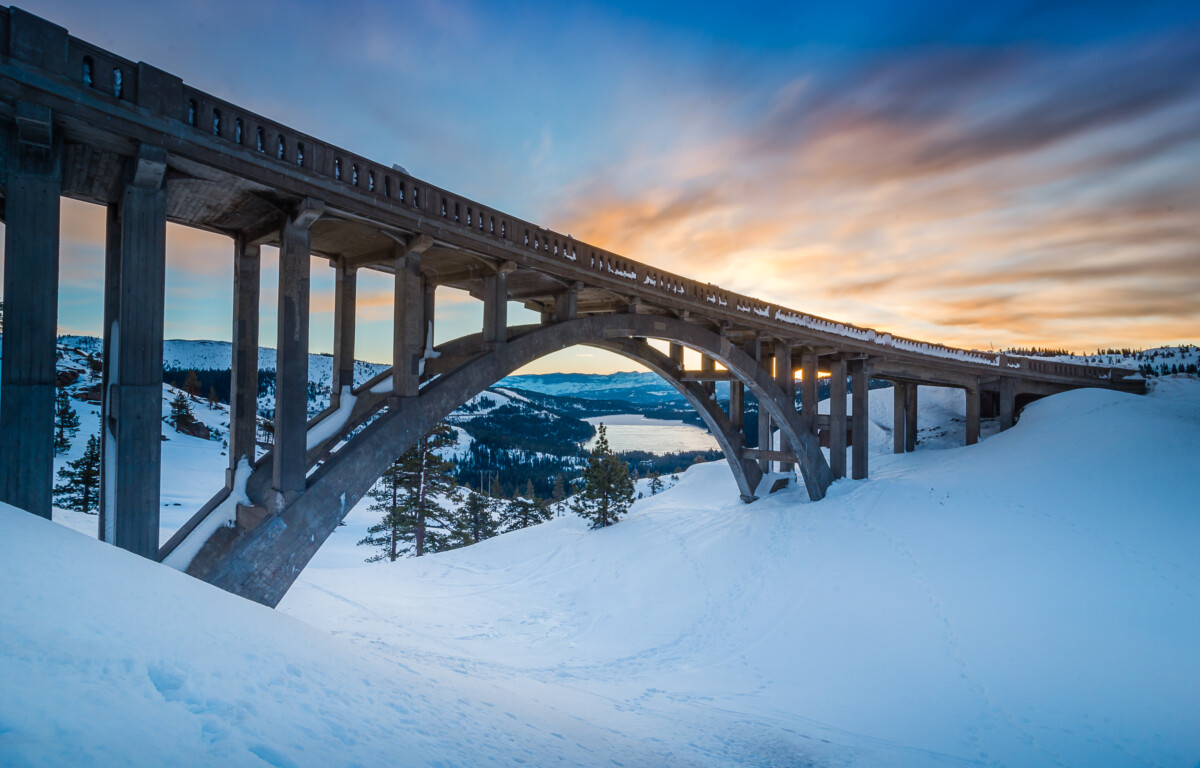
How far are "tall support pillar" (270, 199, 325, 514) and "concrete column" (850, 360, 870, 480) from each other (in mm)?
19923

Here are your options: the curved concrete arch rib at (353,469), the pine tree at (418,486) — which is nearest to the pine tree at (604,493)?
the pine tree at (418,486)

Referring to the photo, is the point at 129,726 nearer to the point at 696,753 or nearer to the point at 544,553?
the point at 696,753

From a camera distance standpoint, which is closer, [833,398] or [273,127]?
[273,127]

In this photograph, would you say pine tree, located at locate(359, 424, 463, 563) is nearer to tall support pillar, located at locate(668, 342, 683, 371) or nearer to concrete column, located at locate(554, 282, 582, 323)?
tall support pillar, located at locate(668, 342, 683, 371)

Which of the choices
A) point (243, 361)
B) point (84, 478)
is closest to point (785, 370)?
point (243, 361)

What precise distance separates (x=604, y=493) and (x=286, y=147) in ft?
60.5

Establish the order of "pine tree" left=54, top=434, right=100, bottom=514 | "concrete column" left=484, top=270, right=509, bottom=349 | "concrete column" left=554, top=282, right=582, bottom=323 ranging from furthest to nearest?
"pine tree" left=54, top=434, right=100, bottom=514, "concrete column" left=554, top=282, right=582, bottom=323, "concrete column" left=484, top=270, right=509, bottom=349

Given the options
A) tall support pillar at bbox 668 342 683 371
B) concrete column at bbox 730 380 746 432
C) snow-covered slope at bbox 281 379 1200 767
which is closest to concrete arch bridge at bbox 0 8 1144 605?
snow-covered slope at bbox 281 379 1200 767

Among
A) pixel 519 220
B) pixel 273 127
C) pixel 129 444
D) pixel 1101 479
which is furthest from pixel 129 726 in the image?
pixel 1101 479

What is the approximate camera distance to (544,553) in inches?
771

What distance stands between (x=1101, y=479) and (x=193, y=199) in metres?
23.6

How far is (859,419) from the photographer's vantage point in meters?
21.8

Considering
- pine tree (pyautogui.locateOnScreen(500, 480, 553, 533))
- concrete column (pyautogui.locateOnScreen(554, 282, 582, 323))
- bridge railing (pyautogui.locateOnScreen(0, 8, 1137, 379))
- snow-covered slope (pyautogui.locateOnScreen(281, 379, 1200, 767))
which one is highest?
bridge railing (pyautogui.locateOnScreen(0, 8, 1137, 379))

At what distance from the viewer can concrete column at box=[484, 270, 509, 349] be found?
11.0 m
